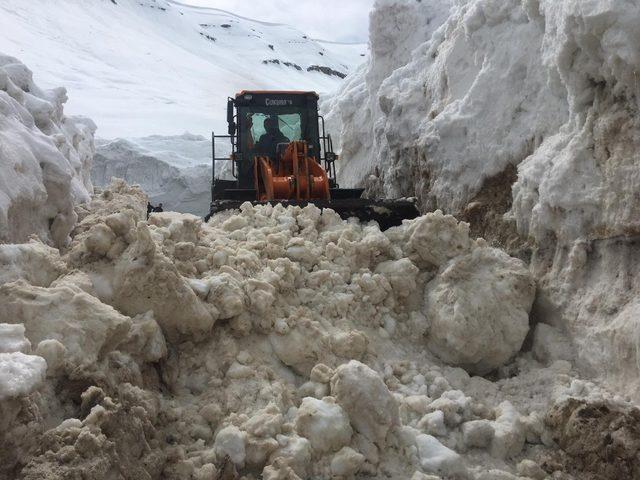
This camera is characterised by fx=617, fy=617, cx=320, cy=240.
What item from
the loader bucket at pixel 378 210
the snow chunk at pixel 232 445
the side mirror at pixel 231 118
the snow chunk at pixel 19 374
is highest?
the side mirror at pixel 231 118

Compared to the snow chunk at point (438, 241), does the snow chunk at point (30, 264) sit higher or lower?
higher

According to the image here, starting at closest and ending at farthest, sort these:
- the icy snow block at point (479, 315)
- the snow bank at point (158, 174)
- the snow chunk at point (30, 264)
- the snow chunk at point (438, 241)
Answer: the snow chunk at point (30, 264)
the icy snow block at point (479, 315)
the snow chunk at point (438, 241)
the snow bank at point (158, 174)

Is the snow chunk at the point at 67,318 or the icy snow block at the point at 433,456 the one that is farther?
the icy snow block at the point at 433,456

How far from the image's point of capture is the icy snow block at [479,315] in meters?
3.37

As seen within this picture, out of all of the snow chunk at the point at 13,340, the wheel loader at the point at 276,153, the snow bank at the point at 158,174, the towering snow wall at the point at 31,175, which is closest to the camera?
the snow chunk at the point at 13,340

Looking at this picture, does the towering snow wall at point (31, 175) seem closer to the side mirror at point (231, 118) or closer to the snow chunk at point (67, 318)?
the snow chunk at point (67, 318)

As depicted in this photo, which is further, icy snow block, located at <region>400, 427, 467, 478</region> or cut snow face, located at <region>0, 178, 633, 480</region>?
icy snow block, located at <region>400, 427, 467, 478</region>

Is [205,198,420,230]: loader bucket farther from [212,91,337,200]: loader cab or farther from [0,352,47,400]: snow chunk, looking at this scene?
[0,352,47,400]: snow chunk

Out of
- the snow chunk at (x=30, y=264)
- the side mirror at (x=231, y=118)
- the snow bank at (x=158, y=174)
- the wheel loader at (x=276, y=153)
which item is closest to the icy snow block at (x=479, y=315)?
the snow chunk at (x=30, y=264)

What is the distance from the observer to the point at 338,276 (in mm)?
3578

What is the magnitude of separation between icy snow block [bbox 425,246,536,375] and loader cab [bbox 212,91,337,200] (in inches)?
150

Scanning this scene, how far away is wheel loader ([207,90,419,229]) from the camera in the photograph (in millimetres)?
6383

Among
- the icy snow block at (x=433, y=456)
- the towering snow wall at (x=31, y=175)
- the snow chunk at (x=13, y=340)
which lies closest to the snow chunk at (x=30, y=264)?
the towering snow wall at (x=31, y=175)

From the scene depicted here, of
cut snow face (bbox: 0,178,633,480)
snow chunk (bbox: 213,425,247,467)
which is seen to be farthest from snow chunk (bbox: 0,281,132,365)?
snow chunk (bbox: 213,425,247,467)
